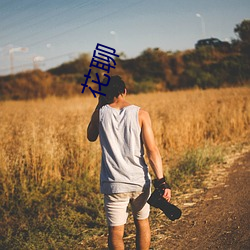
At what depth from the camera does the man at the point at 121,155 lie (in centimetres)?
246

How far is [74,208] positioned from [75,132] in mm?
2070

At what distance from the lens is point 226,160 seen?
6906 millimetres

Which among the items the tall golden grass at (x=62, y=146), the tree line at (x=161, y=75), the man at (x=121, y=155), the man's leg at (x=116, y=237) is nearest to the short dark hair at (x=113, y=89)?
the man at (x=121, y=155)

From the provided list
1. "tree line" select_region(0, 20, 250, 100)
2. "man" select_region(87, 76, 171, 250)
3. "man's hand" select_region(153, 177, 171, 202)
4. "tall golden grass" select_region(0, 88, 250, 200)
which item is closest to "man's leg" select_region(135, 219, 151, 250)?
"man" select_region(87, 76, 171, 250)

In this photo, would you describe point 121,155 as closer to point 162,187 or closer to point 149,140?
point 149,140

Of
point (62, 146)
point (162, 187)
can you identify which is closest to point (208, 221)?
point (162, 187)

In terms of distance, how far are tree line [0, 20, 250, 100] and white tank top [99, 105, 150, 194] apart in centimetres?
2417

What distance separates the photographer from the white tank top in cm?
245

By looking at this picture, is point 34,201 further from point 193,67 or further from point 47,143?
point 193,67

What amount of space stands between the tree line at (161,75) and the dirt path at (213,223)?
21.5 meters

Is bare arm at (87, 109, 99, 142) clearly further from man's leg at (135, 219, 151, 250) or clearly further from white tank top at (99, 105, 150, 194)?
man's leg at (135, 219, 151, 250)

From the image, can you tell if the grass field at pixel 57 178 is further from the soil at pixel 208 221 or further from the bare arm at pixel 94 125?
the bare arm at pixel 94 125

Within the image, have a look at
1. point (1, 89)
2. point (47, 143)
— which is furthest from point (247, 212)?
point (1, 89)

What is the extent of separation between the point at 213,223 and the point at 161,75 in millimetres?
33258
